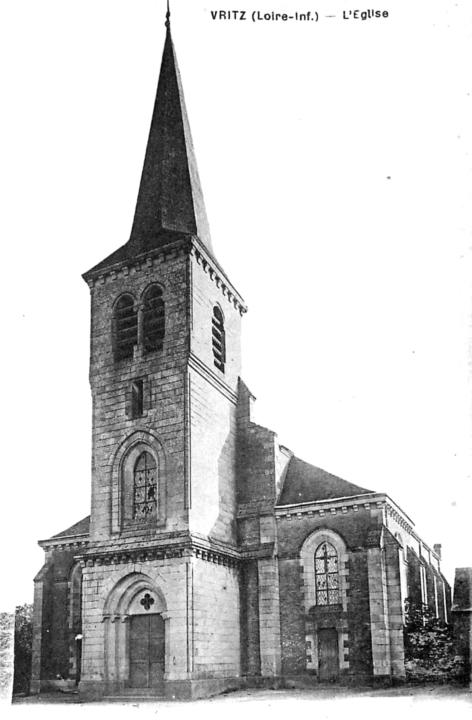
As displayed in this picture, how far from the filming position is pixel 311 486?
24250mm

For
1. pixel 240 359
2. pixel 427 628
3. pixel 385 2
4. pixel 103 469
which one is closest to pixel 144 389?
pixel 103 469

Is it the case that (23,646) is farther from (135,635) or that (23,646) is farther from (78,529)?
(135,635)

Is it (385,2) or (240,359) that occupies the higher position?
(385,2)

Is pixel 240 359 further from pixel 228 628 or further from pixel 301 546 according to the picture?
pixel 228 628

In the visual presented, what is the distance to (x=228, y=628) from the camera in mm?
22203

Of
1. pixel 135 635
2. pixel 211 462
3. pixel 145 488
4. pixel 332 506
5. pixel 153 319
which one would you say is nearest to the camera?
pixel 135 635

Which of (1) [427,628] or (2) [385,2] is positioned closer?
(2) [385,2]

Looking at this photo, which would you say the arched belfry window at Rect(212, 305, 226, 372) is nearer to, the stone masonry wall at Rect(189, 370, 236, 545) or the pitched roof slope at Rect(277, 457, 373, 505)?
the stone masonry wall at Rect(189, 370, 236, 545)

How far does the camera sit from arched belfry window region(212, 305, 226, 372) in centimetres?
2441

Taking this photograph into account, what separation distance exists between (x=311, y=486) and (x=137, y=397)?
6.12 m

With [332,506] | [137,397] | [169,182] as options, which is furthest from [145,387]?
[169,182]

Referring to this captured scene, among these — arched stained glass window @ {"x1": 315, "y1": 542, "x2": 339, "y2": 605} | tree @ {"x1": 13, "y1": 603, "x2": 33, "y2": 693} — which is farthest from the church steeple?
tree @ {"x1": 13, "y1": 603, "x2": 33, "y2": 693}

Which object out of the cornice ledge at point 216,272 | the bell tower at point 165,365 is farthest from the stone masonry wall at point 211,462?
the cornice ledge at point 216,272

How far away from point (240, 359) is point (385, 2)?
1513cm
